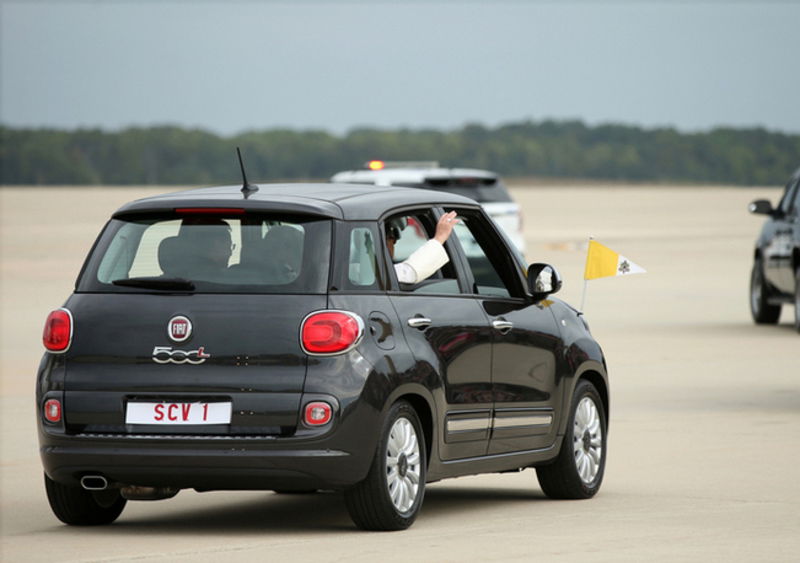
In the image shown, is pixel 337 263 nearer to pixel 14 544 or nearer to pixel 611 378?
pixel 14 544

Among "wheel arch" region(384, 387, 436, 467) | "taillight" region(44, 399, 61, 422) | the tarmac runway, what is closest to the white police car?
the tarmac runway

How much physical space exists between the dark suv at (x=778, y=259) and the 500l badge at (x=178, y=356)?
14247 mm

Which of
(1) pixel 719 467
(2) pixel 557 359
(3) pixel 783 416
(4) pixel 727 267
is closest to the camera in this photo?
(2) pixel 557 359

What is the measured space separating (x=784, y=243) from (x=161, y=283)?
15306mm

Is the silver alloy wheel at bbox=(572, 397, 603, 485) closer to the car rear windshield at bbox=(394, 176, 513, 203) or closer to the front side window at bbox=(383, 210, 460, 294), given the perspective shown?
the front side window at bbox=(383, 210, 460, 294)

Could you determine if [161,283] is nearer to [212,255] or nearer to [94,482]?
[212,255]

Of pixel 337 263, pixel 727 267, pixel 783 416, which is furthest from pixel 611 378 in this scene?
pixel 727 267

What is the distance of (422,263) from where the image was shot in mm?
10141

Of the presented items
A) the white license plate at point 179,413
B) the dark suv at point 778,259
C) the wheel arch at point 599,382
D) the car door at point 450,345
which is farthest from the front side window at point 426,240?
the dark suv at point 778,259

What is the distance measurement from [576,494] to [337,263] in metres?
2.41

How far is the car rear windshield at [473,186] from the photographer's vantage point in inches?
1128

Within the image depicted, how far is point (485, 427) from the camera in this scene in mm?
10438

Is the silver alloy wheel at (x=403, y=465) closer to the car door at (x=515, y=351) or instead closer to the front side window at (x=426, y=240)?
the front side window at (x=426, y=240)

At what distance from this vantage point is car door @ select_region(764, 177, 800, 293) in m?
23.7
